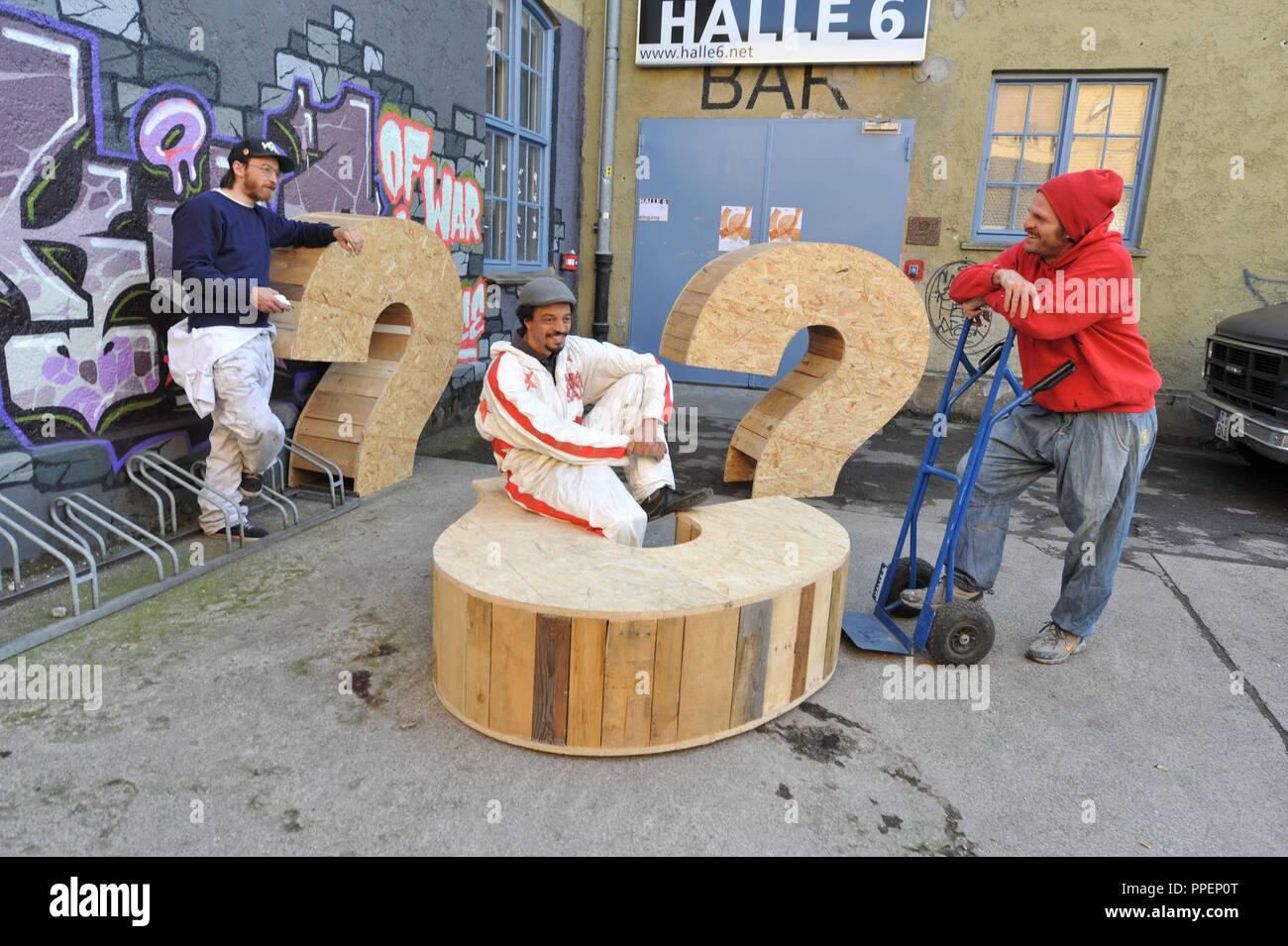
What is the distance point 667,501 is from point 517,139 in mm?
6241

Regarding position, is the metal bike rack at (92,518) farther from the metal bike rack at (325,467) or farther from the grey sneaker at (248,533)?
the metal bike rack at (325,467)

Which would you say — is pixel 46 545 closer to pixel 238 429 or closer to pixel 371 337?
pixel 238 429

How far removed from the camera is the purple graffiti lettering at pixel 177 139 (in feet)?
14.9

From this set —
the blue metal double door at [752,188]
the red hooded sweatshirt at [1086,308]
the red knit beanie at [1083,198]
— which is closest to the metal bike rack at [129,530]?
the red hooded sweatshirt at [1086,308]

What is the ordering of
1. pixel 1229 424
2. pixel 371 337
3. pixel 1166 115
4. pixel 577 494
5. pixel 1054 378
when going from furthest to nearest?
1. pixel 1166 115
2. pixel 1229 424
3. pixel 371 337
4. pixel 577 494
5. pixel 1054 378

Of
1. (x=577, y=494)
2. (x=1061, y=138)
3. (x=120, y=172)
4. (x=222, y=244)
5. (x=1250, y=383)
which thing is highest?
(x=1061, y=138)

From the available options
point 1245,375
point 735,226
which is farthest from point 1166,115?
point 735,226

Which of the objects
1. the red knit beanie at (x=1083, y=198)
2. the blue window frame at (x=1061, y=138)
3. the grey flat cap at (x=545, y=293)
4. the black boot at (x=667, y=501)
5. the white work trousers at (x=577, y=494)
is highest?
the blue window frame at (x=1061, y=138)

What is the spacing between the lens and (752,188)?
399 inches

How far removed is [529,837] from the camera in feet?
8.35

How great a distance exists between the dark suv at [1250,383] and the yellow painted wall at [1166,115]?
5.33 ft

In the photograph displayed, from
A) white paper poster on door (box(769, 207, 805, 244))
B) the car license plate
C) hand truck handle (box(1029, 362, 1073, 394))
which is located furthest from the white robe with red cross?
white paper poster on door (box(769, 207, 805, 244))

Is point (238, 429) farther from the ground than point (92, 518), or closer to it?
farther from the ground
